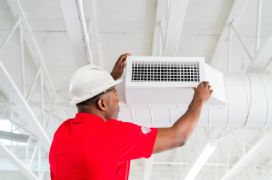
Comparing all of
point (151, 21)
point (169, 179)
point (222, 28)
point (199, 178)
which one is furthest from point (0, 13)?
point (199, 178)

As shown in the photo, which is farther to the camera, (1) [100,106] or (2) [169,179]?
(2) [169,179]

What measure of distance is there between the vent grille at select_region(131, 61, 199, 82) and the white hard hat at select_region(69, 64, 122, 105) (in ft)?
2.86

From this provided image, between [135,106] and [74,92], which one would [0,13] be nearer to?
[135,106]

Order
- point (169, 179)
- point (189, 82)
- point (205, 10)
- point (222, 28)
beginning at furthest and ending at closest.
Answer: point (169, 179)
point (222, 28)
point (205, 10)
point (189, 82)

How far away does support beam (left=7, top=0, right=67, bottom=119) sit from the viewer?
5380 millimetres

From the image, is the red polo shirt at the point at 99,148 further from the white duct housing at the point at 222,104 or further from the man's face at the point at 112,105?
the white duct housing at the point at 222,104

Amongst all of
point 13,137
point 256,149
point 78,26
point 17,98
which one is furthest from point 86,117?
point 256,149

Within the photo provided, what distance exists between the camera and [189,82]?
3338 millimetres

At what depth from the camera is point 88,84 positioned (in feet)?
8.24

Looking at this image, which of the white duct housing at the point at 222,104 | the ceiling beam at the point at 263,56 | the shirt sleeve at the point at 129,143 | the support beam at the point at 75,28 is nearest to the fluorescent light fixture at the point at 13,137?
the support beam at the point at 75,28

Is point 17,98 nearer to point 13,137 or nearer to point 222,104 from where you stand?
Answer: point 13,137

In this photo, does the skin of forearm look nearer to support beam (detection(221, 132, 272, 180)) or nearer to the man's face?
the man's face

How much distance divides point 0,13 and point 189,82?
4.36 metres

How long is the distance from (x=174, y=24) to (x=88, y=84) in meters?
1.84
